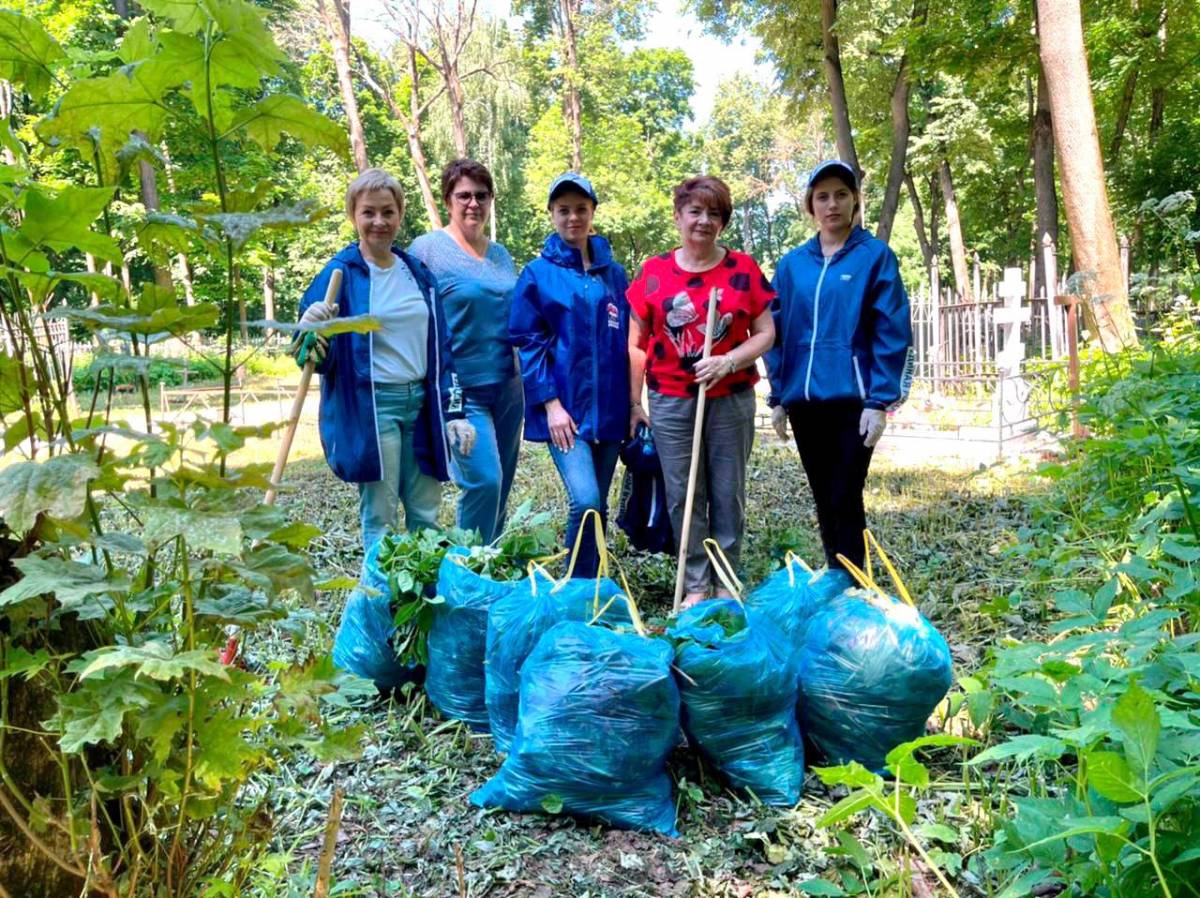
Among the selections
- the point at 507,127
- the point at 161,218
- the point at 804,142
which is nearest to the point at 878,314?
the point at 161,218

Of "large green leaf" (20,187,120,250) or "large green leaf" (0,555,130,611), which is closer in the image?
"large green leaf" (0,555,130,611)

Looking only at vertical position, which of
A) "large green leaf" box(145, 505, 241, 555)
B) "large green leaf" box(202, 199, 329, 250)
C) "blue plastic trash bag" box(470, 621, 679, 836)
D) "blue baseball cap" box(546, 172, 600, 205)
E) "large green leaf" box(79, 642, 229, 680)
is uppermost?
"blue baseball cap" box(546, 172, 600, 205)

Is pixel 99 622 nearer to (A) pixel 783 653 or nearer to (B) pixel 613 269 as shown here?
(A) pixel 783 653

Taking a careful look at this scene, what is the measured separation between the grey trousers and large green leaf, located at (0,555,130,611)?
2.34 meters

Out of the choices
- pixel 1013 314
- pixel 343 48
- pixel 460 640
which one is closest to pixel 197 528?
pixel 460 640

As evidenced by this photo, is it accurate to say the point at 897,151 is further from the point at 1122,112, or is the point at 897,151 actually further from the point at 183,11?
the point at 183,11

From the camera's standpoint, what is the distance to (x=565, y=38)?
18.2 m

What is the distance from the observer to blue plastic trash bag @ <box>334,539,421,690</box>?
2787 millimetres

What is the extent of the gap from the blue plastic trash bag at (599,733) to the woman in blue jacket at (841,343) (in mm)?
1325

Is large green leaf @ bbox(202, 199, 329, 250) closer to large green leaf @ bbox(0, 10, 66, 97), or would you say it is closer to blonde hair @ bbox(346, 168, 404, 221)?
large green leaf @ bbox(0, 10, 66, 97)

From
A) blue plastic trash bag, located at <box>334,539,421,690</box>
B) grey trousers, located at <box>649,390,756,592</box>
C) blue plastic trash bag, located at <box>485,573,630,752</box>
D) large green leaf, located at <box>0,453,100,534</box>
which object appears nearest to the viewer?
large green leaf, located at <box>0,453,100,534</box>

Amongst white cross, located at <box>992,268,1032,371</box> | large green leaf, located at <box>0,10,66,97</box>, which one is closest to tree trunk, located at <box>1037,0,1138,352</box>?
white cross, located at <box>992,268,1032,371</box>

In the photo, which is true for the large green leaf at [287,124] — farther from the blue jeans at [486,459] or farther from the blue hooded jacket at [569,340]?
the blue jeans at [486,459]

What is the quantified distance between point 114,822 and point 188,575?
0.43 meters
